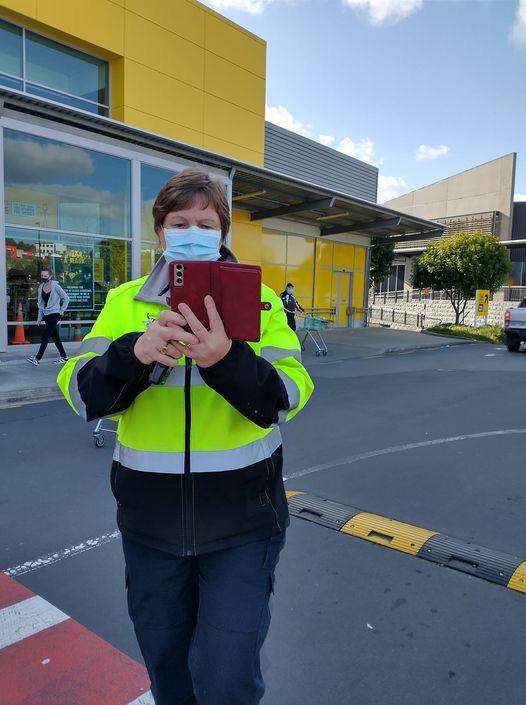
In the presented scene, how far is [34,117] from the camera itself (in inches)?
450

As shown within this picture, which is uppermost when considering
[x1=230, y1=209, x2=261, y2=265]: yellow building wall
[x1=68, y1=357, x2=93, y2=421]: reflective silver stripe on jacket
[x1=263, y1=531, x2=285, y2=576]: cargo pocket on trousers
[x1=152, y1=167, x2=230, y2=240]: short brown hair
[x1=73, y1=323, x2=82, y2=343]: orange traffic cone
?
[x1=230, y1=209, x2=261, y2=265]: yellow building wall

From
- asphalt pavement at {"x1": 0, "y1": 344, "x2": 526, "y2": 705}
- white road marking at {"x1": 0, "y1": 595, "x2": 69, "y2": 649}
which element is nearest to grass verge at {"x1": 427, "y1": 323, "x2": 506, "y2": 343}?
asphalt pavement at {"x1": 0, "y1": 344, "x2": 526, "y2": 705}

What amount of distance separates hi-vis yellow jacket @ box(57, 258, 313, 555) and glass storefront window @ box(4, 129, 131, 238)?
11887 millimetres

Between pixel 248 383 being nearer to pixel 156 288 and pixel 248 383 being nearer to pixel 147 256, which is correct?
pixel 156 288

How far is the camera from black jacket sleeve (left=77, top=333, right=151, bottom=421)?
147cm

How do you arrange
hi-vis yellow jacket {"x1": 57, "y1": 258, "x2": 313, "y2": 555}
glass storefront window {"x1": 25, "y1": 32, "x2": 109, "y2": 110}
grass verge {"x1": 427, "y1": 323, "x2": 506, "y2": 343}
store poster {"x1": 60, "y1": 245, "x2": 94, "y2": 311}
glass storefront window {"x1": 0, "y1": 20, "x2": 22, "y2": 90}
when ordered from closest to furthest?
hi-vis yellow jacket {"x1": 57, "y1": 258, "x2": 313, "y2": 555} < glass storefront window {"x1": 0, "y1": 20, "x2": 22, "y2": 90} < glass storefront window {"x1": 25, "y1": 32, "x2": 109, "y2": 110} < store poster {"x1": 60, "y1": 245, "x2": 94, "y2": 311} < grass verge {"x1": 427, "y1": 323, "x2": 506, "y2": 343}

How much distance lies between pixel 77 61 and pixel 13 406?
10211 mm

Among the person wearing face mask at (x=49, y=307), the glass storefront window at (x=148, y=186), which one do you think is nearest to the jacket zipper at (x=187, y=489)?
the person wearing face mask at (x=49, y=307)

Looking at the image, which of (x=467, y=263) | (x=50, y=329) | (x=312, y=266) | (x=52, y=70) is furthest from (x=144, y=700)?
(x=467, y=263)

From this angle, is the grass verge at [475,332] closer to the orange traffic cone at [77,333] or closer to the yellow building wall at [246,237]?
the yellow building wall at [246,237]

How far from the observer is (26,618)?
114 inches

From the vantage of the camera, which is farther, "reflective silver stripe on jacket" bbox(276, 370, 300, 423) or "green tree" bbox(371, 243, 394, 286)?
"green tree" bbox(371, 243, 394, 286)

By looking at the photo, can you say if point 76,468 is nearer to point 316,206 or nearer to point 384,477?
point 384,477

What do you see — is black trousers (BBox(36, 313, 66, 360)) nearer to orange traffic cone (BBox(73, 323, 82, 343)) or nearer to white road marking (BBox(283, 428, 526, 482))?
orange traffic cone (BBox(73, 323, 82, 343))
